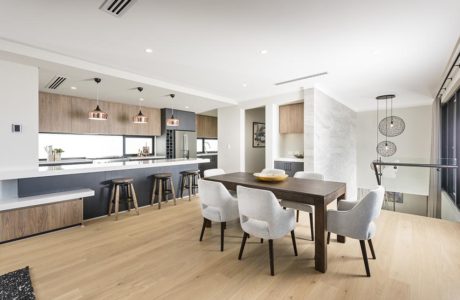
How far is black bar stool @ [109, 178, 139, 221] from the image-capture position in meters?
3.63

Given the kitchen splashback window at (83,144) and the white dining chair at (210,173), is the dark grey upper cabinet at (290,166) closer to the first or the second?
the white dining chair at (210,173)

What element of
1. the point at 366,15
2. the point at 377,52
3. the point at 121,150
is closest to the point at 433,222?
the point at 377,52

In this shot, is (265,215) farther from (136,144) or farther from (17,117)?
(136,144)

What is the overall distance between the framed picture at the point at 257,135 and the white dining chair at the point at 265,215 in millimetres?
4507

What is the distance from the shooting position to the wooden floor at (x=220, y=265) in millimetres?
1824

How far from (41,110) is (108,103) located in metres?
1.33

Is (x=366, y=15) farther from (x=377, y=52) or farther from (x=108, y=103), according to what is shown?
(x=108, y=103)

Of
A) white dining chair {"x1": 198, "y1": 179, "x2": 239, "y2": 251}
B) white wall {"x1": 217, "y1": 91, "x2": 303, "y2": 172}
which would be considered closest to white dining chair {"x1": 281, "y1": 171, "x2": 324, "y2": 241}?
white dining chair {"x1": 198, "y1": 179, "x2": 239, "y2": 251}

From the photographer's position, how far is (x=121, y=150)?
6074 mm

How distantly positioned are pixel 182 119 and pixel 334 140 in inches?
174

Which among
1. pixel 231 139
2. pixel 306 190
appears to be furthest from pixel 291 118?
pixel 306 190

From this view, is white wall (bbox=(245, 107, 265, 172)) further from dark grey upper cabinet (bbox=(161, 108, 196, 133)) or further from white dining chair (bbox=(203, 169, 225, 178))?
white dining chair (bbox=(203, 169, 225, 178))

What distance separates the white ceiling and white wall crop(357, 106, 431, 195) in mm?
2647

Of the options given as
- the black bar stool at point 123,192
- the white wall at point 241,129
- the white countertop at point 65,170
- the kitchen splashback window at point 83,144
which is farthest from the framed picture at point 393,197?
the kitchen splashback window at point 83,144
